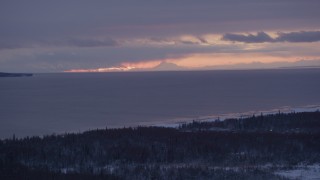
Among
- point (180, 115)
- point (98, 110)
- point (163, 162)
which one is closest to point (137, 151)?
point (163, 162)

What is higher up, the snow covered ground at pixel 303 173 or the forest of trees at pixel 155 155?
the forest of trees at pixel 155 155

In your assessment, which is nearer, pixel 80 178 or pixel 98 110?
pixel 80 178

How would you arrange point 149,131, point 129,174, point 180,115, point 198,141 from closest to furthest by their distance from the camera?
1. point 129,174
2. point 198,141
3. point 149,131
4. point 180,115

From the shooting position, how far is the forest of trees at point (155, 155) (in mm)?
17562

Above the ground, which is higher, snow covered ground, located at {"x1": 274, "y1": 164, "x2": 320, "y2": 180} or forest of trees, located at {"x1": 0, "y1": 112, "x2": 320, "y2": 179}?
forest of trees, located at {"x1": 0, "y1": 112, "x2": 320, "y2": 179}

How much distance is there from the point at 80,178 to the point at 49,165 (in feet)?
15.6

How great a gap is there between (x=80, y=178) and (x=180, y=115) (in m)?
52.1

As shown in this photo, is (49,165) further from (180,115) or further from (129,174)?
(180,115)

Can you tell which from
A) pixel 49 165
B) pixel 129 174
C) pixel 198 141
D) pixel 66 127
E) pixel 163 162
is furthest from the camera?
pixel 66 127

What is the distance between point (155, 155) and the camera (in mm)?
22781

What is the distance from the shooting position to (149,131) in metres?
31.9

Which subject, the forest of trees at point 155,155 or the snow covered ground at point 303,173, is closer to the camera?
the snow covered ground at point 303,173

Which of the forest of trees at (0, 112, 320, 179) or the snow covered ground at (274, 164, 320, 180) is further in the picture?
the forest of trees at (0, 112, 320, 179)

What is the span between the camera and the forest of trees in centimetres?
1756
